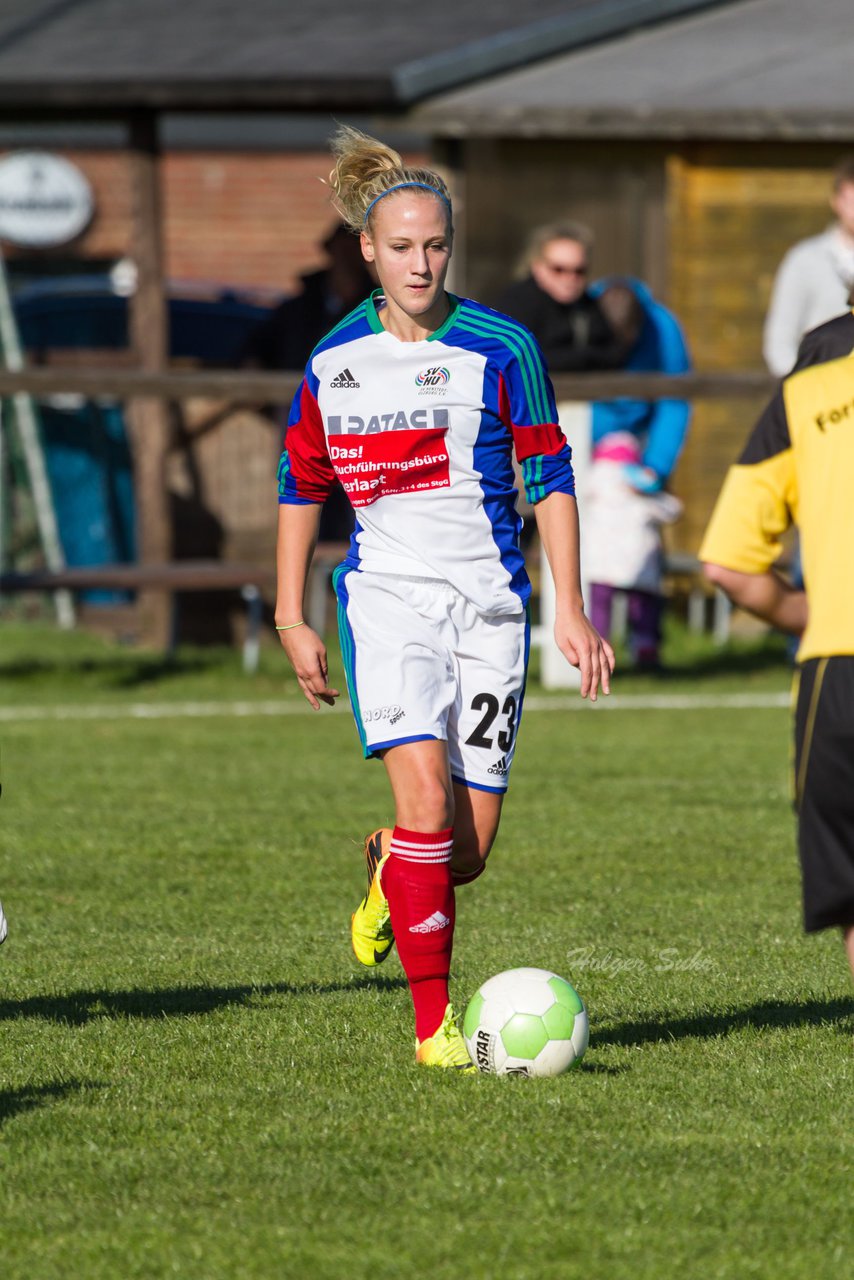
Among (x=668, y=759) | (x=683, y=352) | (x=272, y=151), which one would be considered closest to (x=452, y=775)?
(x=668, y=759)

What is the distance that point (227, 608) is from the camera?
550 inches

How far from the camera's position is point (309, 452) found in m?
5.02

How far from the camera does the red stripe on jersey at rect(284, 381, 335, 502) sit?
4.98 metres

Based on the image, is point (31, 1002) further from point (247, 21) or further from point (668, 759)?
point (247, 21)

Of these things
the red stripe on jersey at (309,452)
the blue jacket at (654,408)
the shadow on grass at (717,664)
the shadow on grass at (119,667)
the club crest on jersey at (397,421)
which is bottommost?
the shadow on grass at (717,664)

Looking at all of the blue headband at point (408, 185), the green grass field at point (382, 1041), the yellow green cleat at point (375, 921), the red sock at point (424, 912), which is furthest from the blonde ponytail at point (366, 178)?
the green grass field at point (382, 1041)

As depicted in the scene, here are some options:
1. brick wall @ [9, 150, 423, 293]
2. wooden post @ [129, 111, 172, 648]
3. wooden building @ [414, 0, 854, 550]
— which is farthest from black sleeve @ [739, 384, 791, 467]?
brick wall @ [9, 150, 423, 293]

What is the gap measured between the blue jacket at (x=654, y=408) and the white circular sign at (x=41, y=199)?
494 inches

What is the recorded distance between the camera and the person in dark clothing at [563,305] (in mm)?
11477

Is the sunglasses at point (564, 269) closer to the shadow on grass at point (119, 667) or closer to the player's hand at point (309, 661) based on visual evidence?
the shadow on grass at point (119, 667)

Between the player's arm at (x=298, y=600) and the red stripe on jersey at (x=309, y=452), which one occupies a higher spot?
the red stripe on jersey at (x=309, y=452)

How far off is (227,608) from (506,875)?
6.94 meters
